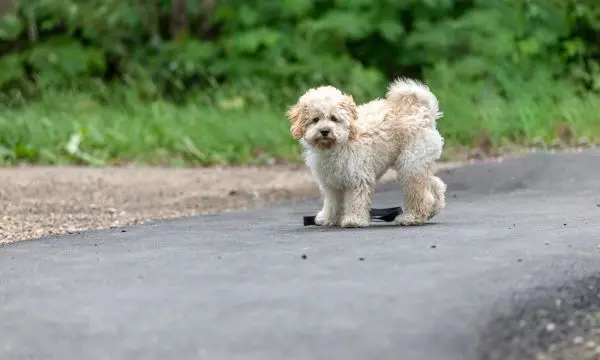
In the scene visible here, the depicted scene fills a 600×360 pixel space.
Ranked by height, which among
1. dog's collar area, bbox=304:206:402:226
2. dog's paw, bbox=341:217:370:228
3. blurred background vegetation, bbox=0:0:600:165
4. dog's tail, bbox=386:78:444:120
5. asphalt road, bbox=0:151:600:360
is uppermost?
blurred background vegetation, bbox=0:0:600:165

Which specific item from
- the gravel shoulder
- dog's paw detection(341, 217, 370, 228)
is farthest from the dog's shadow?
the gravel shoulder

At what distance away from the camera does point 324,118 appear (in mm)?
8570

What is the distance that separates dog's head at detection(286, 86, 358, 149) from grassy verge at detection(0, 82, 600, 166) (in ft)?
24.0

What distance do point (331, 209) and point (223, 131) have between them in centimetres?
808

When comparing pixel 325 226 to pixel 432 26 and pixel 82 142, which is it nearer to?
pixel 82 142

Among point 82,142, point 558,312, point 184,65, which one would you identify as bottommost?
point 558,312

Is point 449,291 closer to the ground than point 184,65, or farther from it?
closer to the ground

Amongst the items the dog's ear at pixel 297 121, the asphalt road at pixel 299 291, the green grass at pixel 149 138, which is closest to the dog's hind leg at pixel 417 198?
the asphalt road at pixel 299 291

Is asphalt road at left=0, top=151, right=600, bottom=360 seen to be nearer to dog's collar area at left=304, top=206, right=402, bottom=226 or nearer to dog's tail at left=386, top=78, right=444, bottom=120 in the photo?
dog's collar area at left=304, top=206, right=402, bottom=226

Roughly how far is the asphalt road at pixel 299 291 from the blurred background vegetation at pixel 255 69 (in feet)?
24.0

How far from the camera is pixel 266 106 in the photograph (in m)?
19.3

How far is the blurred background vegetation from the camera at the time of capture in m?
16.5

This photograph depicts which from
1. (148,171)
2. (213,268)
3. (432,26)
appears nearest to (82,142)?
(148,171)

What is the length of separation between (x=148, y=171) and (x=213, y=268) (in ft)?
25.6
